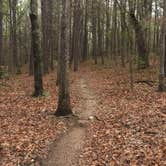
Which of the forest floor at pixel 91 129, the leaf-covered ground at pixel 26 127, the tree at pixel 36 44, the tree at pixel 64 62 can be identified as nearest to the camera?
the forest floor at pixel 91 129

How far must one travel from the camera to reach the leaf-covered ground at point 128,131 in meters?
7.95

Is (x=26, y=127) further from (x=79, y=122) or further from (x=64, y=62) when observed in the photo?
(x=64, y=62)

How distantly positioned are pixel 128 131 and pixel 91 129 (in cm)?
127

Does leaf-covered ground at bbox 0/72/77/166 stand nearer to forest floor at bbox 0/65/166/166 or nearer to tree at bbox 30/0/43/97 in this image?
forest floor at bbox 0/65/166/166

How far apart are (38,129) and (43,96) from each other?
5.43 meters

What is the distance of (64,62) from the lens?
39.3 ft

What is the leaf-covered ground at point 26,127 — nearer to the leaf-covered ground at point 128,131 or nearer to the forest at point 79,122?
the forest at point 79,122

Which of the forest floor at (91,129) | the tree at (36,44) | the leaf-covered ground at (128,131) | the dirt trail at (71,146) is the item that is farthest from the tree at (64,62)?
the tree at (36,44)

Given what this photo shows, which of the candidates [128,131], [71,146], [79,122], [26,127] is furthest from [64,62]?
[71,146]

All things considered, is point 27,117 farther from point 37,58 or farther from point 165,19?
point 165,19

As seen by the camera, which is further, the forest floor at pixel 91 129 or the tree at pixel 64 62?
the tree at pixel 64 62

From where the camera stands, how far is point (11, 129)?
10.7 m

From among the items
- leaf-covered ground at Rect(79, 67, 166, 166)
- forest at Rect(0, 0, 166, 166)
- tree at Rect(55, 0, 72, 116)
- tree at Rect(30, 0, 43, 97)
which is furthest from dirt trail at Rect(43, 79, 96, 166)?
tree at Rect(30, 0, 43, 97)

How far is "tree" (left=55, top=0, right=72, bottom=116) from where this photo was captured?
11867 millimetres
